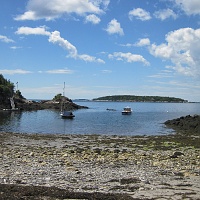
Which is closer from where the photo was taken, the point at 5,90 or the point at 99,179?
the point at 99,179

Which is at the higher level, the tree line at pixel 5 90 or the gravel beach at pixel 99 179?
the tree line at pixel 5 90

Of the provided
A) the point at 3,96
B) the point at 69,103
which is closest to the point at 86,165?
the point at 3,96

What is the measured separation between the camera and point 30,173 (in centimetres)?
1659

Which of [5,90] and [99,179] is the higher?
[5,90]

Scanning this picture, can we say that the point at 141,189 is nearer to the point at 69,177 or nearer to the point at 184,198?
the point at 184,198

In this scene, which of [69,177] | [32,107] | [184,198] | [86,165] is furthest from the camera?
[32,107]

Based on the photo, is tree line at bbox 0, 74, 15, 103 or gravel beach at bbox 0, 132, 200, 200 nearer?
gravel beach at bbox 0, 132, 200, 200

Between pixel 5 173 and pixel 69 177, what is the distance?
3.26m

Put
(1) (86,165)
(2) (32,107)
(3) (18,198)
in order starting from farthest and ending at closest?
(2) (32,107), (1) (86,165), (3) (18,198)

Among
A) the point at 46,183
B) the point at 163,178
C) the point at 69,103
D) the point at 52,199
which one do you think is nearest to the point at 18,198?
the point at 52,199

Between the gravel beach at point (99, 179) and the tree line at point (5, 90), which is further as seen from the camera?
the tree line at point (5, 90)

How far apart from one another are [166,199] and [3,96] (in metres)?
139

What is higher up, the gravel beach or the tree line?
the tree line

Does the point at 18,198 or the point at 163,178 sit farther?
the point at 163,178
